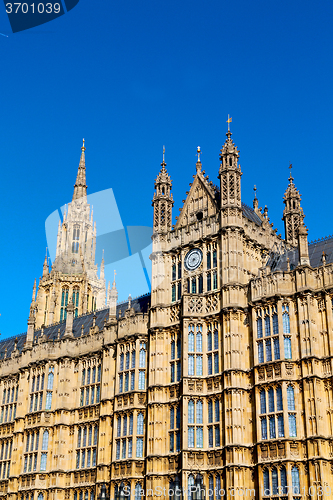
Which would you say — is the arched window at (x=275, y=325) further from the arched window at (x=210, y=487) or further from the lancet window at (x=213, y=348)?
the arched window at (x=210, y=487)

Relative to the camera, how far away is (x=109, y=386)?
224 ft

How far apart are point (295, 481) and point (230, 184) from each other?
27520 millimetres

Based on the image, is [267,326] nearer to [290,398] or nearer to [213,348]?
[213,348]

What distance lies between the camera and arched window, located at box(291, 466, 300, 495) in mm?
49812

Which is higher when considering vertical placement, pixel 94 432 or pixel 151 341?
pixel 151 341

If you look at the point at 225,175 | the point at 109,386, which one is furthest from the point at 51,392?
the point at 225,175

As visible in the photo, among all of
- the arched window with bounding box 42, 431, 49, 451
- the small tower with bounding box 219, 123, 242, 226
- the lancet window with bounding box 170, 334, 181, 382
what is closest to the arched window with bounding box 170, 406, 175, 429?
the lancet window with bounding box 170, 334, 181, 382

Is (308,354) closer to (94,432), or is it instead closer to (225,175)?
(225,175)

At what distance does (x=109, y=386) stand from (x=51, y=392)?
933cm

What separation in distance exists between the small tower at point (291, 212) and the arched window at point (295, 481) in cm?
2766

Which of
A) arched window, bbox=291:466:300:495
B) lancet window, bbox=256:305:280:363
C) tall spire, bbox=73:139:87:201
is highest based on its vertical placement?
tall spire, bbox=73:139:87:201

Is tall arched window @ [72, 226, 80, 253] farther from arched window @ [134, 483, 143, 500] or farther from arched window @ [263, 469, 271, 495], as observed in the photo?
arched window @ [263, 469, 271, 495]

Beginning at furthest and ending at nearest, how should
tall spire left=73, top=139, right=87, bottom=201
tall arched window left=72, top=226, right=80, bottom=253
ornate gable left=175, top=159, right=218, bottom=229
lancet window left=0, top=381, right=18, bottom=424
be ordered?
tall spire left=73, top=139, right=87, bottom=201
tall arched window left=72, top=226, right=80, bottom=253
lancet window left=0, top=381, right=18, bottom=424
ornate gable left=175, top=159, right=218, bottom=229

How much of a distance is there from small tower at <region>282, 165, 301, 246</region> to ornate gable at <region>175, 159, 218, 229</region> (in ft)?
34.4
